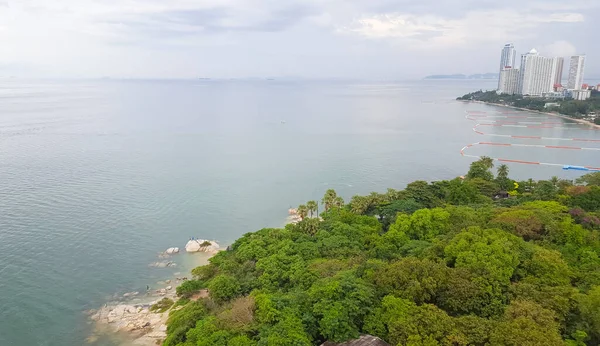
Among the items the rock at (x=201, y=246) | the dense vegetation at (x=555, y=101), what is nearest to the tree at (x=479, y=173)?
the rock at (x=201, y=246)

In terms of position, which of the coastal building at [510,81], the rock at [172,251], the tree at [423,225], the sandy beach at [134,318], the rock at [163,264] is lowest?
the sandy beach at [134,318]

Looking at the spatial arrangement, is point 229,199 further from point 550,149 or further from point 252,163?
point 550,149

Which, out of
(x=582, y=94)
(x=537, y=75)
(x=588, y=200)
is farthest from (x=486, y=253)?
(x=537, y=75)

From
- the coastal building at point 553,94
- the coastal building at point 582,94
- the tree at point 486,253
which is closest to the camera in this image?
the tree at point 486,253

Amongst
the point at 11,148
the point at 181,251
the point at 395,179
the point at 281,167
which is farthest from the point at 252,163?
the point at 11,148

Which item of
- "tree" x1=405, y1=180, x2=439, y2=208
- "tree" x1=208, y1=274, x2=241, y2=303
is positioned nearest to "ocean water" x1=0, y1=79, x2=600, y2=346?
"tree" x1=208, y1=274, x2=241, y2=303

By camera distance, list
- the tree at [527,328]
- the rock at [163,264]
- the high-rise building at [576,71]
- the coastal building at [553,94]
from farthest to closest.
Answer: the high-rise building at [576,71], the coastal building at [553,94], the rock at [163,264], the tree at [527,328]

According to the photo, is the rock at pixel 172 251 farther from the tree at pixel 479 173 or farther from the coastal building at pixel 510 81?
the coastal building at pixel 510 81

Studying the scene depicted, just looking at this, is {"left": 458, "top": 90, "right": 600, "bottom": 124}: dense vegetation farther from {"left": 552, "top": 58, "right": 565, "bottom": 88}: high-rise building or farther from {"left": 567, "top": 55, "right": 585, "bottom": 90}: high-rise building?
{"left": 567, "top": 55, "right": 585, "bottom": 90}: high-rise building
